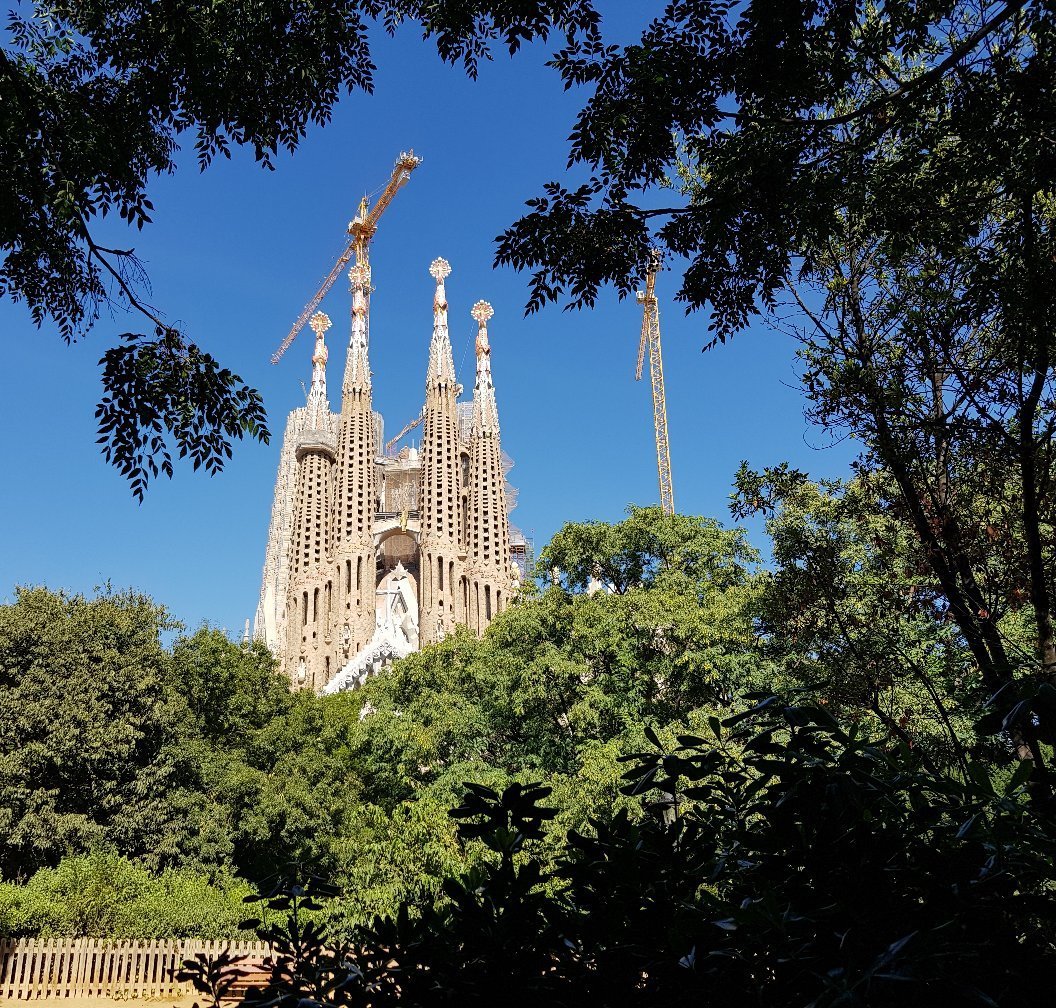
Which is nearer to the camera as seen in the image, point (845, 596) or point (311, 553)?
point (845, 596)

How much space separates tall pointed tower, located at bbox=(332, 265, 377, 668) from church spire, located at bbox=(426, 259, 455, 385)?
3.58m

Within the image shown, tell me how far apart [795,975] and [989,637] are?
4.41 metres

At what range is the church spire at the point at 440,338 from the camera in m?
47.0

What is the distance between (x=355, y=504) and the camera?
44.7 meters

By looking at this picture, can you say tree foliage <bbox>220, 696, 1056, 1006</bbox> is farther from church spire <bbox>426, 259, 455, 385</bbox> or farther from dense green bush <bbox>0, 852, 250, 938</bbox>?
church spire <bbox>426, 259, 455, 385</bbox>

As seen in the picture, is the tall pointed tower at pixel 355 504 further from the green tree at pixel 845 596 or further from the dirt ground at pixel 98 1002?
the green tree at pixel 845 596

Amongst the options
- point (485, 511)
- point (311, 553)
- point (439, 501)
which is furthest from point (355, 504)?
point (485, 511)

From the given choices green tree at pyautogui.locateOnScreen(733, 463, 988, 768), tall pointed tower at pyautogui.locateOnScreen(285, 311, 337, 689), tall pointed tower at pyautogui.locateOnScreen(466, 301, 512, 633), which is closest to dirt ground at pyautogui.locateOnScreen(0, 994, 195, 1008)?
green tree at pyautogui.locateOnScreen(733, 463, 988, 768)

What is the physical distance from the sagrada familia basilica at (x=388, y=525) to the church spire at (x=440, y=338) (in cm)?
7

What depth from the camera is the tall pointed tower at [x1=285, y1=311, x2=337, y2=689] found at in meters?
42.2

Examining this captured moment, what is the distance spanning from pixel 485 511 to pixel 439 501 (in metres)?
2.61

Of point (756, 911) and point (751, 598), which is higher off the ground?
point (751, 598)

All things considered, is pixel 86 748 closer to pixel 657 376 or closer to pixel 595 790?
pixel 595 790

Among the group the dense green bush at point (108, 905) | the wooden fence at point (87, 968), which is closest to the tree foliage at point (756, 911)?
the wooden fence at point (87, 968)
